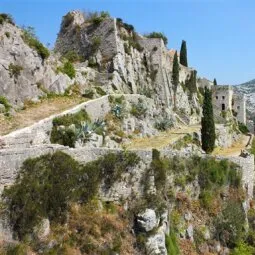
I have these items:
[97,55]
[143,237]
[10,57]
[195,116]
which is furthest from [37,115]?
[195,116]

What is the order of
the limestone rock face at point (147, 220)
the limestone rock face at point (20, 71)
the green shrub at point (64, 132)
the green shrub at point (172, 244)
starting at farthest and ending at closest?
the limestone rock face at point (20, 71), the green shrub at point (64, 132), the green shrub at point (172, 244), the limestone rock face at point (147, 220)

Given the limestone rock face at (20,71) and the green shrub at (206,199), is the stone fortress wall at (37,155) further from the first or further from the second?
the limestone rock face at (20,71)

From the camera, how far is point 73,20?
5350cm

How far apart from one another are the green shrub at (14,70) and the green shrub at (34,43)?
3.49m

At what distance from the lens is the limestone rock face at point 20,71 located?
3082 cm

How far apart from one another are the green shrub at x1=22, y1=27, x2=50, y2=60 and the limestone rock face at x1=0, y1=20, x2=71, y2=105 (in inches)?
14.6

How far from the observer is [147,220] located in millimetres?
18938

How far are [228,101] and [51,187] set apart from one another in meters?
65.5

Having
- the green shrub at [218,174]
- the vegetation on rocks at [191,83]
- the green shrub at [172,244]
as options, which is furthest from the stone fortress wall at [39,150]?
the vegetation on rocks at [191,83]

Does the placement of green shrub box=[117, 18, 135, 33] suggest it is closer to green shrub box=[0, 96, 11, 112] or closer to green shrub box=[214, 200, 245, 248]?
green shrub box=[0, 96, 11, 112]

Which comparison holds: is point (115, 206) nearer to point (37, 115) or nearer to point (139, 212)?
point (139, 212)

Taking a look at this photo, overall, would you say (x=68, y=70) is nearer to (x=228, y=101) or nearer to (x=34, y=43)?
(x=34, y=43)

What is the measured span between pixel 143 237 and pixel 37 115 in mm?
12071

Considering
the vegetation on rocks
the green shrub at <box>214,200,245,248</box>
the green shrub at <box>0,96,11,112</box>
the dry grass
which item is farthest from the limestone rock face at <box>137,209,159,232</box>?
the vegetation on rocks
